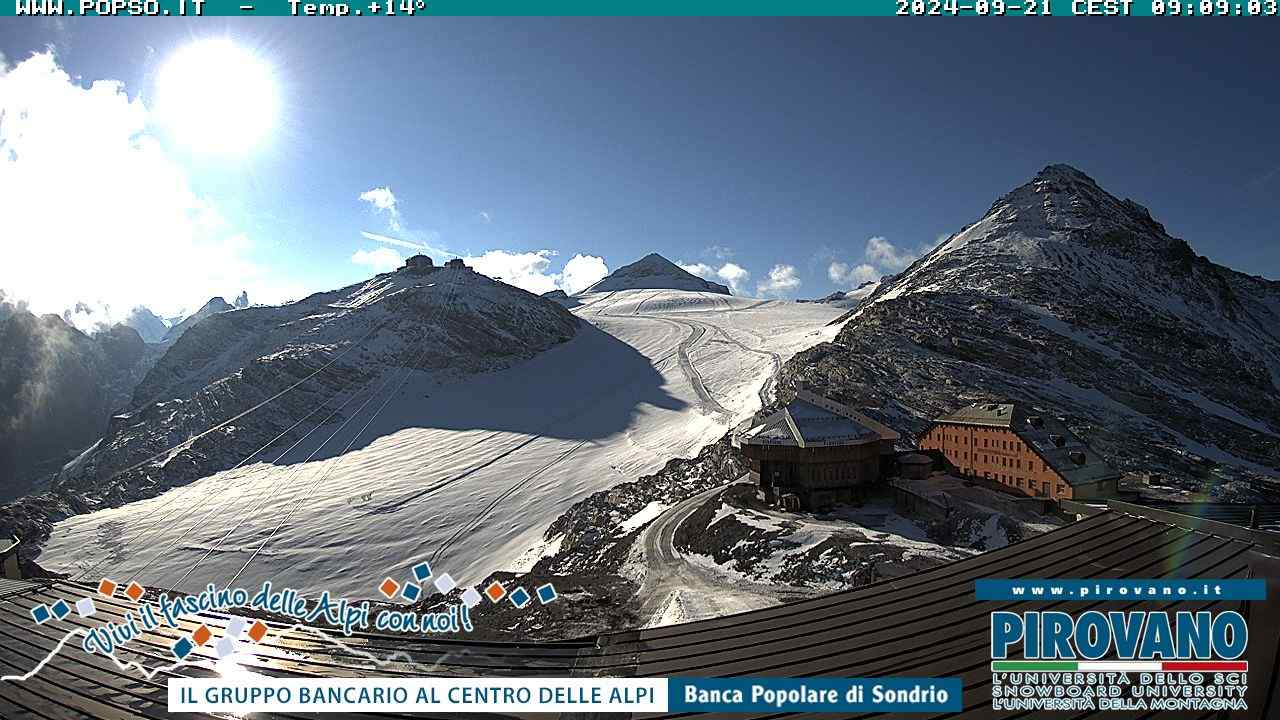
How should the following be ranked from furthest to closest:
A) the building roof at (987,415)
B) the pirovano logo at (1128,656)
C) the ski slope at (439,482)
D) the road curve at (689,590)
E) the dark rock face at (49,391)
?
the dark rock face at (49,391) → the ski slope at (439,482) → the building roof at (987,415) → the road curve at (689,590) → the pirovano logo at (1128,656)

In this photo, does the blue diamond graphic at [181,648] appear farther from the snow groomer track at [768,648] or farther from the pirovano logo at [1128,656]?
the pirovano logo at [1128,656]

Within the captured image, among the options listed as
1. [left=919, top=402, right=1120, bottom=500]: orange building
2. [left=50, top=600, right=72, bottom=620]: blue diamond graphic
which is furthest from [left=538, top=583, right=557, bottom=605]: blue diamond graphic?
[left=919, top=402, right=1120, bottom=500]: orange building

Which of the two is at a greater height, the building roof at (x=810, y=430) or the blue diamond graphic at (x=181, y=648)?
the building roof at (x=810, y=430)

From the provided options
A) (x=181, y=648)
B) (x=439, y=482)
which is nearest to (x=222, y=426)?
(x=439, y=482)

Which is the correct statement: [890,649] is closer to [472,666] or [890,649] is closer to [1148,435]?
[472,666]

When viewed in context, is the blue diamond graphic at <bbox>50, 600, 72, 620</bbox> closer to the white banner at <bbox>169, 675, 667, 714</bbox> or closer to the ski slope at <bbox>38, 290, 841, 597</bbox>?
the white banner at <bbox>169, 675, 667, 714</bbox>

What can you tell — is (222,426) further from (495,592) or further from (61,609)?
(61,609)

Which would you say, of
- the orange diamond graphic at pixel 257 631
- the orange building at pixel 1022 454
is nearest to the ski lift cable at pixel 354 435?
the orange diamond graphic at pixel 257 631

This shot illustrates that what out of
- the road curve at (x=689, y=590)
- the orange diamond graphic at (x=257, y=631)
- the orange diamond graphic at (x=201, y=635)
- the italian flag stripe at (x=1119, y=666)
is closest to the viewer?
the italian flag stripe at (x=1119, y=666)
